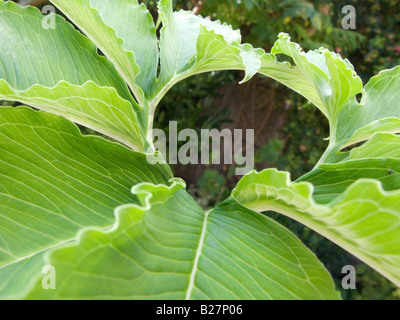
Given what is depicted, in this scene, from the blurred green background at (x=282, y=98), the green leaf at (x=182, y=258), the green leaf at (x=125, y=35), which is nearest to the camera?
the green leaf at (x=182, y=258)

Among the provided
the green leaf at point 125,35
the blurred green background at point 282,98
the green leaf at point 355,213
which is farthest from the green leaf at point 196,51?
the blurred green background at point 282,98

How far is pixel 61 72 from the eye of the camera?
414 millimetres

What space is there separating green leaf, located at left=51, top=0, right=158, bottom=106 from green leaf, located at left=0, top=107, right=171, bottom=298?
0.34ft

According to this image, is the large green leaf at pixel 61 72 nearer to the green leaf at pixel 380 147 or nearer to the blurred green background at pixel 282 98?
the green leaf at pixel 380 147

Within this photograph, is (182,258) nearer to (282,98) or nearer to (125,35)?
(125,35)

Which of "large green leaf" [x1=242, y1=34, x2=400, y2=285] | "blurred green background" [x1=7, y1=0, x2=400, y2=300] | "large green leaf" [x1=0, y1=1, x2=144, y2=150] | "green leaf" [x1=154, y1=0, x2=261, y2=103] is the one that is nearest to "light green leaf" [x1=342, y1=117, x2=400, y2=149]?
"large green leaf" [x1=242, y1=34, x2=400, y2=285]

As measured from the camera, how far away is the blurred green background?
190cm

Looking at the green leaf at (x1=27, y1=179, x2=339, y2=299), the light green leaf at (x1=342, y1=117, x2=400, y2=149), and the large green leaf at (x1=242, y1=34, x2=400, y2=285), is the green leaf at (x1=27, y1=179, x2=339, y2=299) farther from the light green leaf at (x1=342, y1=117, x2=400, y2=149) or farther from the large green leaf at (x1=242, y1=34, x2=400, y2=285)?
the light green leaf at (x1=342, y1=117, x2=400, y2=149)

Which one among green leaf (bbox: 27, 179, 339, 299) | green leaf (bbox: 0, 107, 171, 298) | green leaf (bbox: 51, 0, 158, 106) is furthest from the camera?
green leaf (bbox: 51, 0, 158, 106)

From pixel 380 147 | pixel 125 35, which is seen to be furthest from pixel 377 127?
pixel 125 35

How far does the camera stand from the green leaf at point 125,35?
0.42 metres

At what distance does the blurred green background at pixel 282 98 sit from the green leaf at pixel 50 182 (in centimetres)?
141

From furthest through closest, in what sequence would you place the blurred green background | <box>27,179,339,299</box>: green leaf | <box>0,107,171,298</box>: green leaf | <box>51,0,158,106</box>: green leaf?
the blurred green background < <box>51,0,158,106</box>: green leaf < <box>0,107,171,298</box>: green leaf < <box>27,179,339,299</box>: green leaf
